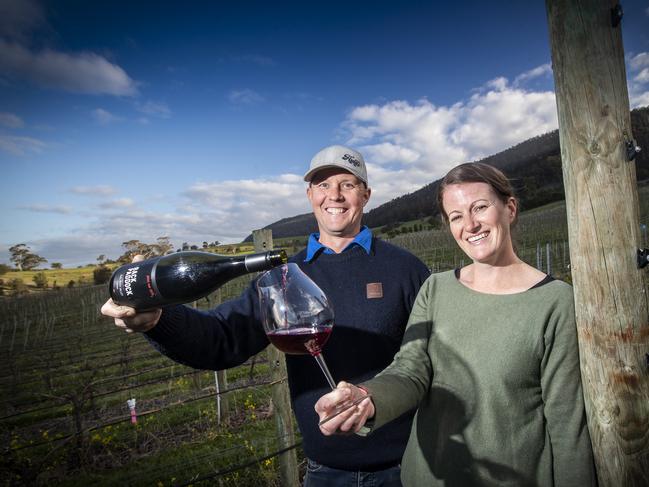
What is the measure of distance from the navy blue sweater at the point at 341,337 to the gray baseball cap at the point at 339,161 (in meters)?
0.46

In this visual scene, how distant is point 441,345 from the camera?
1.63 m

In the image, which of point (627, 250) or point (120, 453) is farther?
point (120, 453)

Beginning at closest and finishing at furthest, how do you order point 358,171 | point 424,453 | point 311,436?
point 424,453, point 311,436, point 358,171

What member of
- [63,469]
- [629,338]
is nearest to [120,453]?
[63,469]

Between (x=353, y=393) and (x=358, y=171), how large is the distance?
1.44m

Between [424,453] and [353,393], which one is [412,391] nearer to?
[424,453]

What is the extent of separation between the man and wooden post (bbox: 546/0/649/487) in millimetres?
840

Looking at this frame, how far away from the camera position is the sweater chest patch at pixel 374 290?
2.07 meters

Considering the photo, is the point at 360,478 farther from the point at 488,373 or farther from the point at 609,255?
the point at 609,255

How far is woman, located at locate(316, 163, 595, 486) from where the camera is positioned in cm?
144

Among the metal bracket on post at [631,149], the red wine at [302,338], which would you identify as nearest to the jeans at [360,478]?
the red wine at [302,338]

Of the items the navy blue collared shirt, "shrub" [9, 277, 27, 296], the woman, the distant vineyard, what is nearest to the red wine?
the woman

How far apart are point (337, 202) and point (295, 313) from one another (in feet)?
3.42

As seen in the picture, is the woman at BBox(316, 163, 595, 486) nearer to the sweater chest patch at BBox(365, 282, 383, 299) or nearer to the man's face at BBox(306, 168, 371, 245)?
the sweater chest patch at BBox(365, 282, 383, 299)
